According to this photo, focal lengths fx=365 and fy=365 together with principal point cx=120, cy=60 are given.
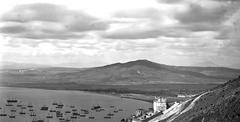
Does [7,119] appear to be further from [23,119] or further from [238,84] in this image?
[238,84]

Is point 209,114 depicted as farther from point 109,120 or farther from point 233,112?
point 109,120

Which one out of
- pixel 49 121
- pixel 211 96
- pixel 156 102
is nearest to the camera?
pixel 211 96

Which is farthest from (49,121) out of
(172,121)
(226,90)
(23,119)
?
(226,90)

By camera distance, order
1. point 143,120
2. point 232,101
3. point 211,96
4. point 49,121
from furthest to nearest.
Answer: point 49,121, point 143,120, point 211,96, point 232,101

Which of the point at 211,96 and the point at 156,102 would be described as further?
the point at 156,102

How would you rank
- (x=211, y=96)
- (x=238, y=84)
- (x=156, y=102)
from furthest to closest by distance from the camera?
(x=156, y=102) < (x=211, y=96) < (x=238, y=84)

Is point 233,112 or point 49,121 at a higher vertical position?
point 233,112

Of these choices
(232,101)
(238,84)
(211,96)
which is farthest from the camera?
(211,96)

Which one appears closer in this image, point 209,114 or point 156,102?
point 209,114

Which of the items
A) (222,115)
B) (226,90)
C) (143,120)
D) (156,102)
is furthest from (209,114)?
(156,102)
